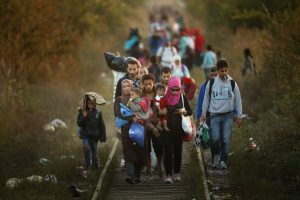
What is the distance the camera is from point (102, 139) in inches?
535

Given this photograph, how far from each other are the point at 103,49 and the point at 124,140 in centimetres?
2264

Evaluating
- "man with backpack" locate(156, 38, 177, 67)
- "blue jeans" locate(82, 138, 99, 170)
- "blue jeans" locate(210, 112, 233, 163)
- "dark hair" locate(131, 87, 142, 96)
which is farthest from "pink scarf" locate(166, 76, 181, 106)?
"man with backpack" locate(156, 38, 177, 67)

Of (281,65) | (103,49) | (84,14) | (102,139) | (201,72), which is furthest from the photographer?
(103,49)

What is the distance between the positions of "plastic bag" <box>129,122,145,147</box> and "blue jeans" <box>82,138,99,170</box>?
1.23 m

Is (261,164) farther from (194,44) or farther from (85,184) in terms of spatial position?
(194,44)

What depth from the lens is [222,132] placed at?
13844 millimetres

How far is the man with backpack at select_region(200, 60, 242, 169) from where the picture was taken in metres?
13.6

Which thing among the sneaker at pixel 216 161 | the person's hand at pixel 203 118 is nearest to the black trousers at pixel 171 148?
the person's hand at pixel 203 118

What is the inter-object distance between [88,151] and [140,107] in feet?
5.28

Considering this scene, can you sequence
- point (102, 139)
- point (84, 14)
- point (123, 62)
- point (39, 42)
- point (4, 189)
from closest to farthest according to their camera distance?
point (4, 189), point (102, 139), point (123, 62), point (39, 42), point (84, 14)

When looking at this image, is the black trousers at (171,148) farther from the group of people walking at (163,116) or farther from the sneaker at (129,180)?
the sneaker at (129,180)

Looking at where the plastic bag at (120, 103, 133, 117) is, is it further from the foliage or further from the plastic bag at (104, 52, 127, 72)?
the foliage

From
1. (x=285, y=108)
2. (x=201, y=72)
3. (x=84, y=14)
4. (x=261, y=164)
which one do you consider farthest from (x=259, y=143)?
(x=84, y=14)

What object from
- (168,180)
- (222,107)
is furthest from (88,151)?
(222,107)
